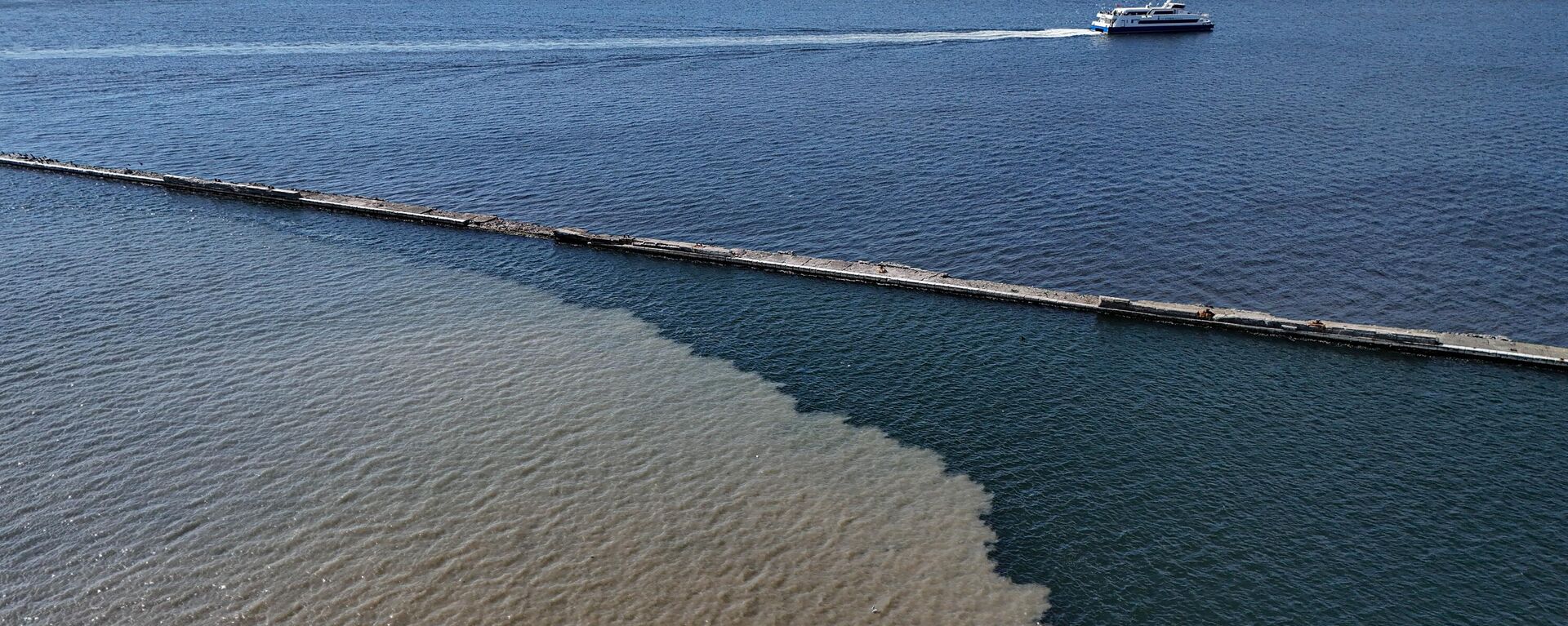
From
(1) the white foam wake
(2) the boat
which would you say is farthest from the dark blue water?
(2) the boat

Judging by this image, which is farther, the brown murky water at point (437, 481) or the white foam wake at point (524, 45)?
the white foam wake at point (524, 45)

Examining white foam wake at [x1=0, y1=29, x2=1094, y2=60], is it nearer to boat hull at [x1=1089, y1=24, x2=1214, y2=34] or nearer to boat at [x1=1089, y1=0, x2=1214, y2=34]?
boat hull at [x1=1089, y1=24, x2=1214, y2=34]

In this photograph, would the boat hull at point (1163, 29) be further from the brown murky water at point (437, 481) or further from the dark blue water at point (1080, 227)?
the brown murky water at point (437, 481)

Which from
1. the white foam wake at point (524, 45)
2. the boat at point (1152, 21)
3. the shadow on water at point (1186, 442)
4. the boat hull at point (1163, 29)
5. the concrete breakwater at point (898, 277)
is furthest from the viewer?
the boat hull at point (1163, 29)

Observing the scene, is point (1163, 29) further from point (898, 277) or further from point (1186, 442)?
point (1186, 442)

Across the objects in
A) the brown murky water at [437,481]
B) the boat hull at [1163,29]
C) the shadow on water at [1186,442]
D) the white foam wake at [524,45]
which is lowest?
the brown murky water at [437,481]

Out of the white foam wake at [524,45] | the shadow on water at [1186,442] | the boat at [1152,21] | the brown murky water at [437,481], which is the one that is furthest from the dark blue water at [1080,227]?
the boat at [1152,21]

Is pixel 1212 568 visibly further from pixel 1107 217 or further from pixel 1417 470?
pixel 1107 217
